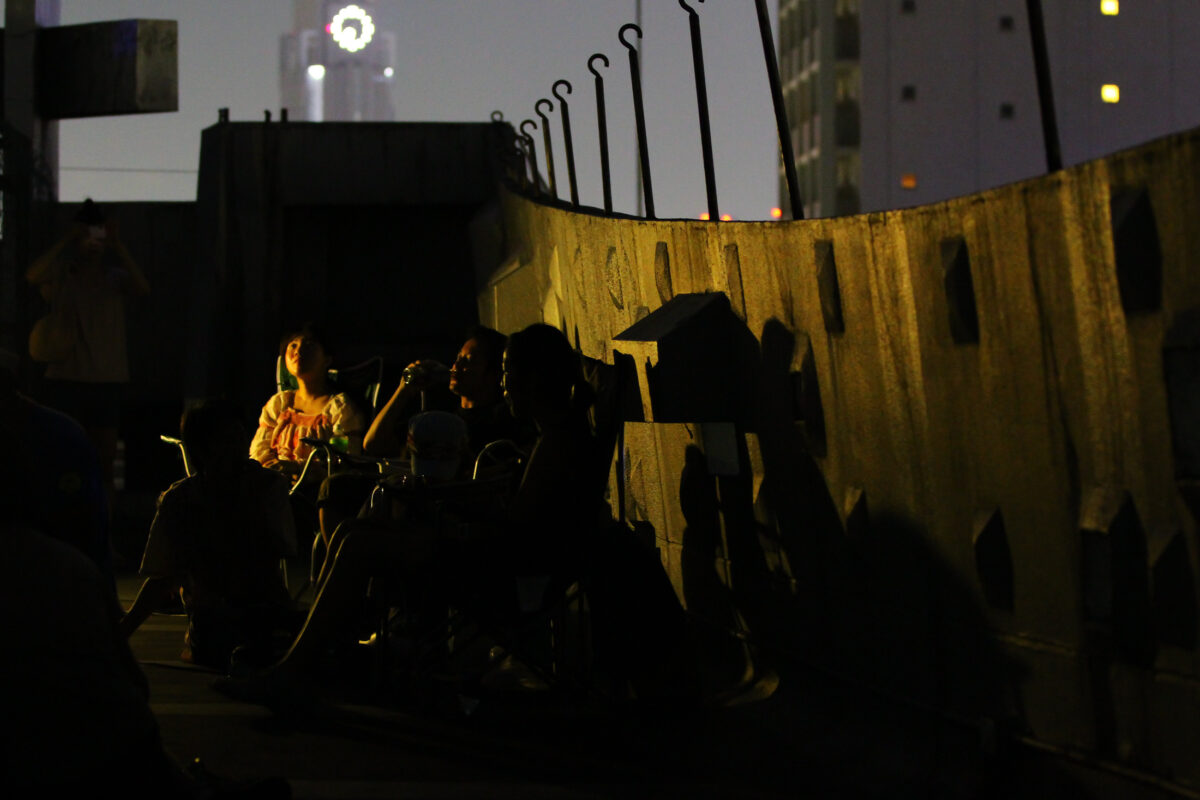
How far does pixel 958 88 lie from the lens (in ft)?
246

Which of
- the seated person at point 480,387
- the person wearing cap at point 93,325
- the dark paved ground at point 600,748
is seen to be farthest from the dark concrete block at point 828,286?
the person wearing cap at point 93,325

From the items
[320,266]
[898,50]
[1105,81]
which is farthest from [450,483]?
[898,50]

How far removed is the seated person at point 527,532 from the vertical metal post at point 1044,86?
2198 millimetres

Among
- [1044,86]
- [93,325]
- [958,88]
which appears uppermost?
[958,88]

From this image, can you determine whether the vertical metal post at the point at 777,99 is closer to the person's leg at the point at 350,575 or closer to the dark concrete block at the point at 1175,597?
the person's leg at the point at 350,575

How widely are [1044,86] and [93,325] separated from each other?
9.89 m

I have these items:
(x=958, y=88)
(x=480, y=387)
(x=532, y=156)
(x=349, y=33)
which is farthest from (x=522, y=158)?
(x=958, y=88)

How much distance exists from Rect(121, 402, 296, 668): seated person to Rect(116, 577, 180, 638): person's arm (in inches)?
0.6

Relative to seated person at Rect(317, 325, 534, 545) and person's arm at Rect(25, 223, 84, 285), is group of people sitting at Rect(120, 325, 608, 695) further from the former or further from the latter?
person's arm at Rect(25, 223, 84, 285)

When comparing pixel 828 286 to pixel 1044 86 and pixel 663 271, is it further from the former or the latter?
pixel 663 271

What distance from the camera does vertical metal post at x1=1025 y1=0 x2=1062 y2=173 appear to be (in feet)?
16.4

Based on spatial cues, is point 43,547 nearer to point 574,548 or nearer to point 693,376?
point 574,548

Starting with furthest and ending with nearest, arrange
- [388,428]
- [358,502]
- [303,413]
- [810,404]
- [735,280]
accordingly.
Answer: [303,413]
[388,428]
[358,502]
[735,280]
[810,404]

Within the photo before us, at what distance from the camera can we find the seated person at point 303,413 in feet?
32.6
